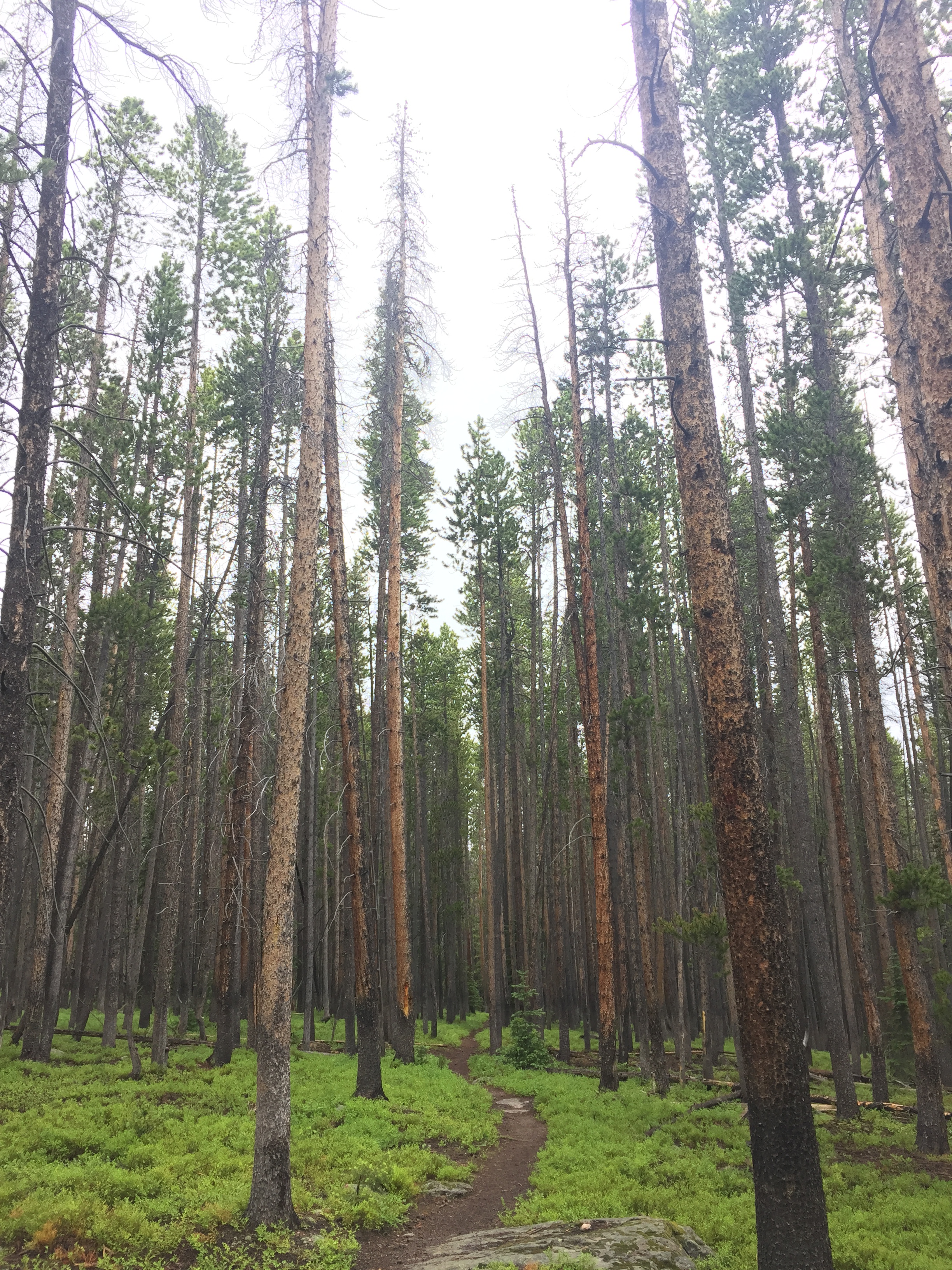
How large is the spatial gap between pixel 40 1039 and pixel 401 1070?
683 centimetres

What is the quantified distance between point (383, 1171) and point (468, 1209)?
988mm

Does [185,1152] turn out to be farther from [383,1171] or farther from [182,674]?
[182,674]

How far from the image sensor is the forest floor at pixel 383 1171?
5762mm

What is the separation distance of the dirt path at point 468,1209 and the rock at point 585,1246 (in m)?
0.41

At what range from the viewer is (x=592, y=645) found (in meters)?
15.1

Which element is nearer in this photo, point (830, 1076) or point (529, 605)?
point (830, 1076)

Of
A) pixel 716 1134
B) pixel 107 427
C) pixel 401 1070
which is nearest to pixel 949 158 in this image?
pixel 716 1134

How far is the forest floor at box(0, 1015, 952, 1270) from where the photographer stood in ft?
18.9

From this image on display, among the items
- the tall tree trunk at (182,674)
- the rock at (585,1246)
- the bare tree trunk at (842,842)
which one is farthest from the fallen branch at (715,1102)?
the tall tree trunk at (182,674)

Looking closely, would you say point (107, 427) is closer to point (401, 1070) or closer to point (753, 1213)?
point (401, 1070)

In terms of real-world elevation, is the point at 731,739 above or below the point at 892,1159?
above

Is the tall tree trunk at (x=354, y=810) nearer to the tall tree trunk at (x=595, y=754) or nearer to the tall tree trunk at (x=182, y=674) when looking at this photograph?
the tall tree trunk at (x=182, y=674)

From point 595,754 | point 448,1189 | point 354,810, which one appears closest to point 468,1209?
point 448,1189

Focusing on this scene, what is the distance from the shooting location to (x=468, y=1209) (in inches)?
303
